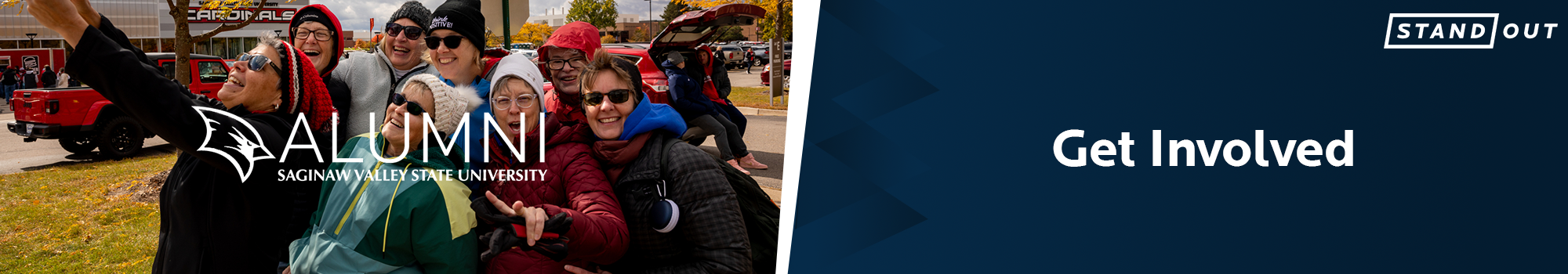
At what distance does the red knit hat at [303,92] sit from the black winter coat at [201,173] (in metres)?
0.05

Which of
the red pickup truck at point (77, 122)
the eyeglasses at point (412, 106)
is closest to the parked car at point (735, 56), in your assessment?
the red pickup truck at point (77, 122)

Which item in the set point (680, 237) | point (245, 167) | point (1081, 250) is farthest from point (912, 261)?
point (245, 167)

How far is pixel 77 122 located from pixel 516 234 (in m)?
9.76

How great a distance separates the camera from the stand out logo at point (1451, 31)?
4.62 feet

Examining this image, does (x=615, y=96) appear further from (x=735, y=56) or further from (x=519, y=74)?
(x=735, y=56)

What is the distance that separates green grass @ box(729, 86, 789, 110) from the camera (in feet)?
49.8

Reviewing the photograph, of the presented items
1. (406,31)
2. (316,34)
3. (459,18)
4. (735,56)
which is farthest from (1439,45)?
(735,56)

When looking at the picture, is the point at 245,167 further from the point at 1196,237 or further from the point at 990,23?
the point at 1196,237

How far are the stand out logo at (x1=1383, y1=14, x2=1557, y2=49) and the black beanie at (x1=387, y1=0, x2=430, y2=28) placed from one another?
8.95 feet

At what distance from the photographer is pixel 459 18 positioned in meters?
2.89

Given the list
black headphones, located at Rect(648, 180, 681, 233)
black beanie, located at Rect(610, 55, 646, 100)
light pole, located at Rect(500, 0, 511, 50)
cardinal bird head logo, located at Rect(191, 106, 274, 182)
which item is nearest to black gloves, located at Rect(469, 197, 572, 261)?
black headphones, located at Rect(648, 180, 681, 233)

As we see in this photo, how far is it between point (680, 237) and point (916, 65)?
2.90 ft

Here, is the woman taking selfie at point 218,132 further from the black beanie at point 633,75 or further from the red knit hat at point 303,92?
the black beanie at point 633,75

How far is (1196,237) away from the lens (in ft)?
5.12
